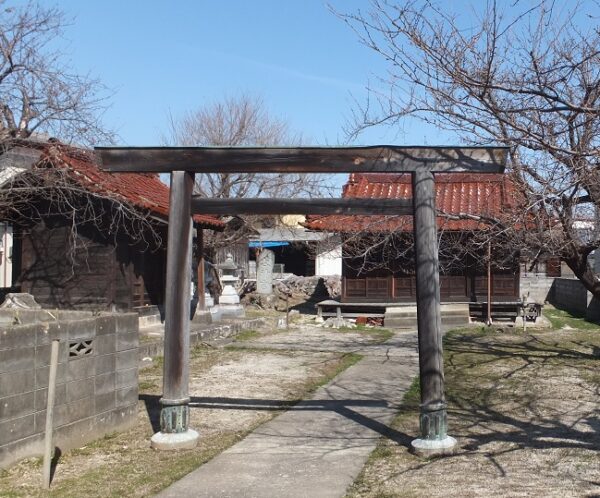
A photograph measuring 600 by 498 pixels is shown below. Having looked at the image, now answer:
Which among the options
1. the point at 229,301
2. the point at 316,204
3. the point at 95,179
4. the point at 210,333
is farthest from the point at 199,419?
the point at 229,301

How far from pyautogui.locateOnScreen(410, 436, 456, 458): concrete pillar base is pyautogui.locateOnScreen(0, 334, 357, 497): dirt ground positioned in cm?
182

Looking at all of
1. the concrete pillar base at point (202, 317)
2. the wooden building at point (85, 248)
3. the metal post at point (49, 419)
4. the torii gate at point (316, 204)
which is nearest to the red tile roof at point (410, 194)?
the concrete pillar base at point (202, 317)

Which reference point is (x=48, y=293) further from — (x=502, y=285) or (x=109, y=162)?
(x=502, y=285)

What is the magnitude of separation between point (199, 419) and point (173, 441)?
1.38 metres

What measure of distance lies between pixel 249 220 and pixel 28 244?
1270 centimetres

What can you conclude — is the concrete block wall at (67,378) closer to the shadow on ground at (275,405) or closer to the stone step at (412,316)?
the shadow on ground at (275,405)

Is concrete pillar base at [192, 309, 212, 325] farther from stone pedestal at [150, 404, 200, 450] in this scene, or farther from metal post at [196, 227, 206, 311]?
stone pedestal at [150, 404, 200, 450]

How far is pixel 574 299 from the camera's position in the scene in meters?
23.2

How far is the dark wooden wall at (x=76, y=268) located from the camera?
14.4 meters

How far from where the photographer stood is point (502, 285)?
20.2m

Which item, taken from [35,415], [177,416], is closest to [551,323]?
[177,416]

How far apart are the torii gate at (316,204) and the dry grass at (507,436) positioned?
0.49 m

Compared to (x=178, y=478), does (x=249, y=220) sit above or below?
above

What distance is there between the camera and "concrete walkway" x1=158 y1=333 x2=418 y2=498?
4.98 meters
